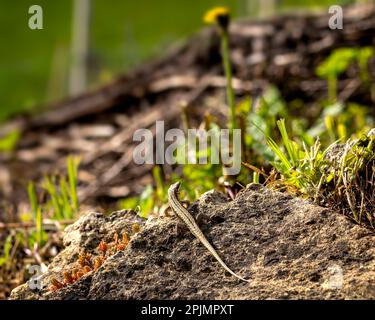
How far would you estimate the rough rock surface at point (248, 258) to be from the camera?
164cm

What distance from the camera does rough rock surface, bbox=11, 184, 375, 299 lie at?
5.38 ft

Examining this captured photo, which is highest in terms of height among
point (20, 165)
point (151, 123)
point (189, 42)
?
point (189, 42)

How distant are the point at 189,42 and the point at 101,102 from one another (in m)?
0.88

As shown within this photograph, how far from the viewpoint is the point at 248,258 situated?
174 cm

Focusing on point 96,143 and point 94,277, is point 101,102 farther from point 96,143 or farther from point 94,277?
point 94,277

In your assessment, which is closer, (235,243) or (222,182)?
(235,243)

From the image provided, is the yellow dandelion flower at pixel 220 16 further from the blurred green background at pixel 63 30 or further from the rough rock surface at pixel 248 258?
→ the blurred green background at pixel 63 30

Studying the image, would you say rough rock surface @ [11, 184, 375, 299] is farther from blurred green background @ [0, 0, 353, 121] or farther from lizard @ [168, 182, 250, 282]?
blurred green background @ [0, 0, 353, 121]

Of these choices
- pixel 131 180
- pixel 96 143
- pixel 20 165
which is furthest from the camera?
pixel 20 165

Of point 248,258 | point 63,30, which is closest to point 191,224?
point 248,258

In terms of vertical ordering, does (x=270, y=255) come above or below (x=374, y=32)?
below

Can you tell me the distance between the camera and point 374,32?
4.91 metres

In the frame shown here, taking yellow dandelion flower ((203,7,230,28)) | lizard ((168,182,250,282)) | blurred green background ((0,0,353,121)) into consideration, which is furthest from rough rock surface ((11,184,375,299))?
blurred green background ((0,0,353,121))
